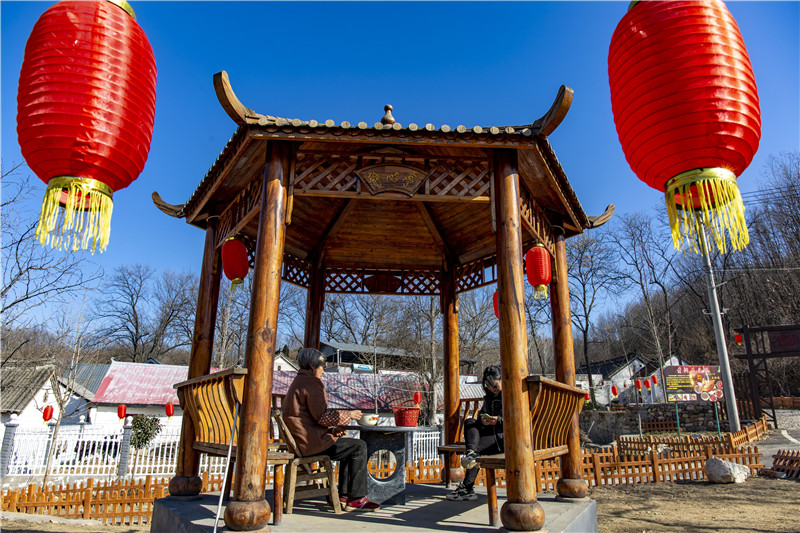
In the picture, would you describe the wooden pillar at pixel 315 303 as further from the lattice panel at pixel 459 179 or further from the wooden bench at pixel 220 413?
→ the lattice panel at pixel 459 179

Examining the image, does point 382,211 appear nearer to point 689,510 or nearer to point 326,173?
point 326,173

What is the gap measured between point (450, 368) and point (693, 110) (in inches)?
208

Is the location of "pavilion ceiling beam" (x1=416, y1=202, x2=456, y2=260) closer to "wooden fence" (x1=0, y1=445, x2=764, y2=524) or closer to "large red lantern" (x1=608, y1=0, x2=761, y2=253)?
"large red lantern" (x1=608, y1=0, x2=761, y2=253)

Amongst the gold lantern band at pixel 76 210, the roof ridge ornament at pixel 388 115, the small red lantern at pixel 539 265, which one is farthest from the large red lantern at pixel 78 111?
the small red lantern at pixel 539 265

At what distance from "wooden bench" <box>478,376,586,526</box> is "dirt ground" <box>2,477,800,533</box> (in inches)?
111

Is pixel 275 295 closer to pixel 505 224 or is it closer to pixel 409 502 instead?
pixel 505 224

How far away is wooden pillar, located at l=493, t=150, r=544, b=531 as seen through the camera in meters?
3.78

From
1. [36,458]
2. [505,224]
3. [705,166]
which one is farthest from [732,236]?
[36,458]

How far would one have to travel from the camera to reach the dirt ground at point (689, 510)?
6.56 metres

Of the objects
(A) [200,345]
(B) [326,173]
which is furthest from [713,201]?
(A) [200,345]

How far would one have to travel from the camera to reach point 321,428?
4371 mm

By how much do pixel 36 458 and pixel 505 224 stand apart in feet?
52.8

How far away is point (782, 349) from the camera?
68.4 feet

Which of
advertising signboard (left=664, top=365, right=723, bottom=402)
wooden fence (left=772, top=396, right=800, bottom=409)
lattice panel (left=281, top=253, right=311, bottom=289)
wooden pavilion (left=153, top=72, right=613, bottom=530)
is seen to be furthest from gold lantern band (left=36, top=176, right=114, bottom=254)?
wooden fence (left=772, top=396, right=800, bottom=409)
